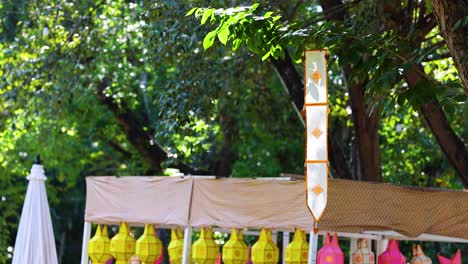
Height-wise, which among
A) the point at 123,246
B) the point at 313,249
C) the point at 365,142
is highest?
the point at 365,142

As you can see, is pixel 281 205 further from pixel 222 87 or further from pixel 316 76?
pixel 222 87

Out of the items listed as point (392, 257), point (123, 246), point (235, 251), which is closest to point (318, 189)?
point (235, 251)

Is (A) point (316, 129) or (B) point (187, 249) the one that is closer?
(A) point (316, 129)

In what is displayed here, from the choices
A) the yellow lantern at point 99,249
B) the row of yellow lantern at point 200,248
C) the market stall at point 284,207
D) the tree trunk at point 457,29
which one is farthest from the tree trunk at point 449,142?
the tree trunk at point 457,29

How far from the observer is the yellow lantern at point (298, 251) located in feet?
32.3

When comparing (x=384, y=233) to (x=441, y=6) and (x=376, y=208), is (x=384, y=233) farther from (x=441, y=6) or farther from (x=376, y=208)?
(x=441, y=6)

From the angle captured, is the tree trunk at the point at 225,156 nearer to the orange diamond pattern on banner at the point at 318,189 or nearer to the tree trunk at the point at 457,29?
the orange diamond pattern on banner at the point at 318,189

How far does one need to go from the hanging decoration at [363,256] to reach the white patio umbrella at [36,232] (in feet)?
13.8

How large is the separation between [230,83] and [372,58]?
746cm

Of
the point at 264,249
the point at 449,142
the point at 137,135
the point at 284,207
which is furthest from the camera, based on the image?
the point at 137,135

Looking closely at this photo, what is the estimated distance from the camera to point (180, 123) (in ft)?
44.0

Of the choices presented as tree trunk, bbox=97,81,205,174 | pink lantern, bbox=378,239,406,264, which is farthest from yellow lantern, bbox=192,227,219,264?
tree trunk, bbox=97,81,205,174

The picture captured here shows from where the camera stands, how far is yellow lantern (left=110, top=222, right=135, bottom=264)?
11273 millimetres

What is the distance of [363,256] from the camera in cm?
1031
